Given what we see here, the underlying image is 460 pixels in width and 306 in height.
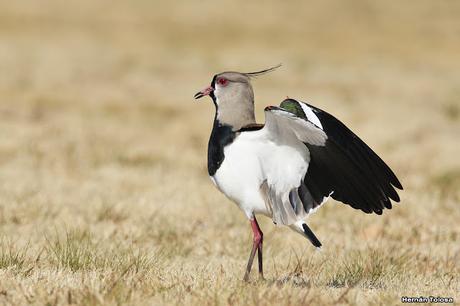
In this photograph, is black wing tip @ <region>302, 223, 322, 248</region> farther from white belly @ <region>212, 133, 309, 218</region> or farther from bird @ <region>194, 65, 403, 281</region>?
white belly @ <region>212, 133, 309, 218</region>

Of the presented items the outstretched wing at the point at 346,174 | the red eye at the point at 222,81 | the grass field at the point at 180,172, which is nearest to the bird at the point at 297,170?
the outstretched wing at the point at 346,174

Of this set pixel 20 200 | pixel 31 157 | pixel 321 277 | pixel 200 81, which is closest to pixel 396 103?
pixel 200 81

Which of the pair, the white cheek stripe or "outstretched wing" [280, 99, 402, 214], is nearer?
"outstretched wing" [280, 99, 402, 214]

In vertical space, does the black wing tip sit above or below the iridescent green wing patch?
below

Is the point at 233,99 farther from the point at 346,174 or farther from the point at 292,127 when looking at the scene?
the point at 346,174

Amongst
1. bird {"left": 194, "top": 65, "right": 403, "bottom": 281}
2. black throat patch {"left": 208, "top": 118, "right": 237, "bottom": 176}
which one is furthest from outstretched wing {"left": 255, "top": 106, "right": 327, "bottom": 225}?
black throat patch {"left": 208, "top": 118, "right": 237, "bottom": 176}

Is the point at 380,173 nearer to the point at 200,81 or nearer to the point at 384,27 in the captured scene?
the point at 200,81

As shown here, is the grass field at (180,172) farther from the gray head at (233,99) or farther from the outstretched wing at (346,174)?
the gray head at (233,99)

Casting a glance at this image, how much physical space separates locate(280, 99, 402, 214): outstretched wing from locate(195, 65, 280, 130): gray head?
48cm

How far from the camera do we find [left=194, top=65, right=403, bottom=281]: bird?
5277 millimetres

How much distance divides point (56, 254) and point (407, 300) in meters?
2.61

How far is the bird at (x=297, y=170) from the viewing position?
528 centimetres

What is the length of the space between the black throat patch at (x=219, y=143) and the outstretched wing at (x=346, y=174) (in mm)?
509

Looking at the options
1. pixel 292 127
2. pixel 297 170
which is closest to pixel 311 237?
pixel 297 170
